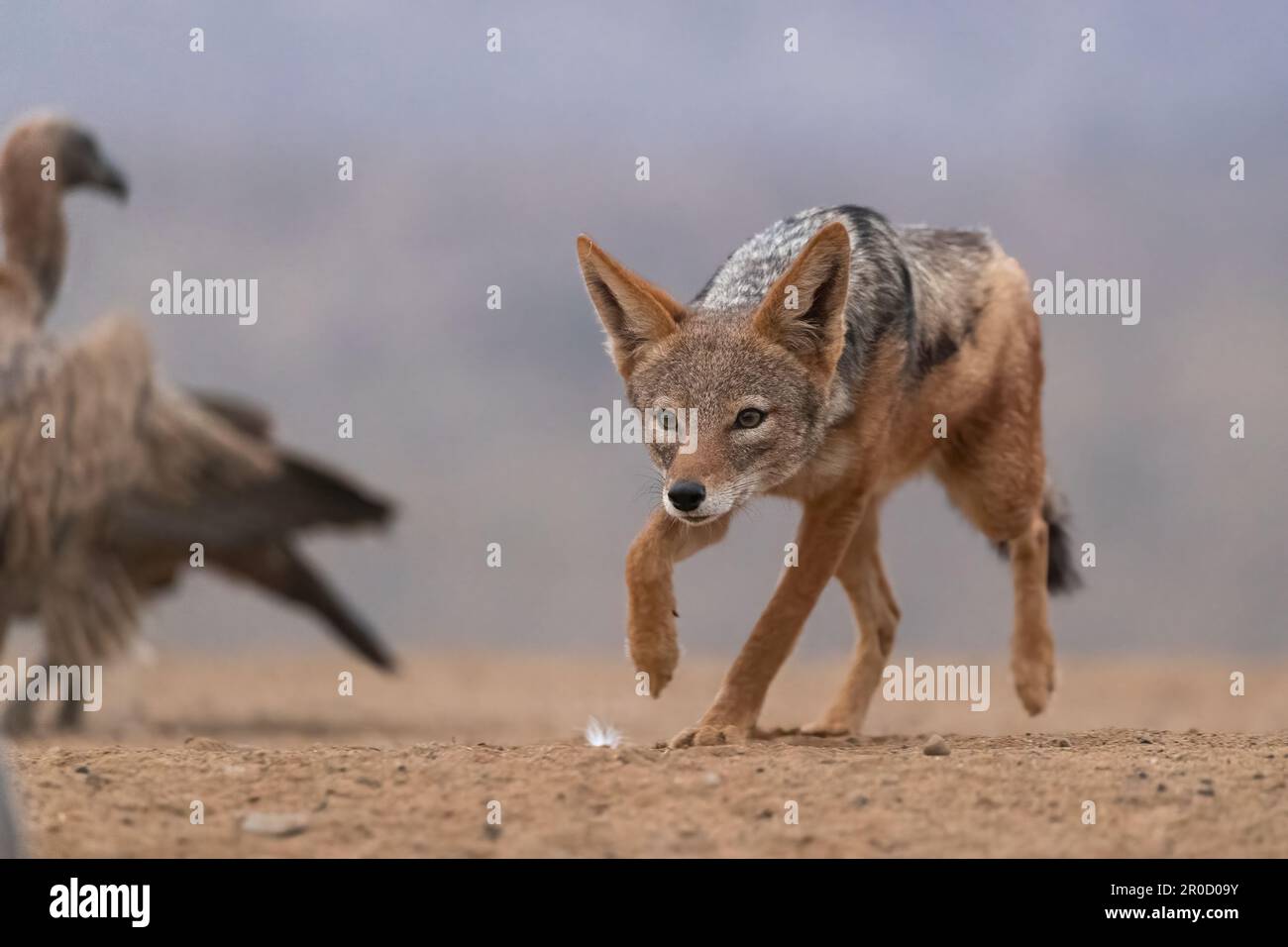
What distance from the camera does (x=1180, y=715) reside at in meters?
15.1

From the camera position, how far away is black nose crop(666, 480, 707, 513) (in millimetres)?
6340

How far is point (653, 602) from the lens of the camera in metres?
6.82

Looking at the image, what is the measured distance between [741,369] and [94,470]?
360 inches

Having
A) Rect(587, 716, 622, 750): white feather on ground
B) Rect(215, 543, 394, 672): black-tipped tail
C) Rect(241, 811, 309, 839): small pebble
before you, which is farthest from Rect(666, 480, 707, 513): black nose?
Rect(215, 543, 394, 672): black-tipped tail

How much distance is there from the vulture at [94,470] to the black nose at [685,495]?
8.74 metres

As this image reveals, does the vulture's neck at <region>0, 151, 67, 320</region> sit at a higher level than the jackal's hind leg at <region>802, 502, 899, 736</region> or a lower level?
higher

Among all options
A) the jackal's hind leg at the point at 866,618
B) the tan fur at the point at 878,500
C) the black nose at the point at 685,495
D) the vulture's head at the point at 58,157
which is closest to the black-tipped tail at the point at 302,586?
the vulture's head at the point at 58,157

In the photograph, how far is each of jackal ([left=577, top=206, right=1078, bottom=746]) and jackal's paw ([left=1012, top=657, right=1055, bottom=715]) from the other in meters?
0.92

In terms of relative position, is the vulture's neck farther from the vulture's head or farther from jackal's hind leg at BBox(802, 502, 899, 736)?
jackal's hind leg at BBox(802, 502, 899, 736)

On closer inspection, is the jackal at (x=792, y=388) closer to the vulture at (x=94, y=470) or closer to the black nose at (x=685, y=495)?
→ the black nose at (x=685, y=495)

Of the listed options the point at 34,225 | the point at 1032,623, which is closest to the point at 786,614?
the point at 1032,623

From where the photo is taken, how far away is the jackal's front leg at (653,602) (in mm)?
6816

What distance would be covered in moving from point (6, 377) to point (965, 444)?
8.24 metres

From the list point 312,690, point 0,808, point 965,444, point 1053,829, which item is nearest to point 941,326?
point 965,444
